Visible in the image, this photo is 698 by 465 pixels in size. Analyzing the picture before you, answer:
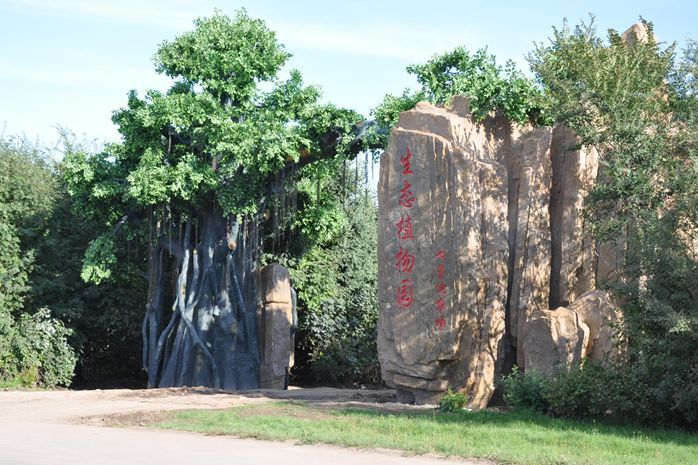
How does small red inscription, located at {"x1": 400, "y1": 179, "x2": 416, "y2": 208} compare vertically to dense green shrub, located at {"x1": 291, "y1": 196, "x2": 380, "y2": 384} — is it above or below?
above

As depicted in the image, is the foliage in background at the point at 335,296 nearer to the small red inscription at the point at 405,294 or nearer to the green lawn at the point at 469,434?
the small red inscription at the point at 405,294

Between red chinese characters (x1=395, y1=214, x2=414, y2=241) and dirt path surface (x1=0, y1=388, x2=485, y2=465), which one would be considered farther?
red chinese characters (x1=395, y1=214, x2=414, y2=241)

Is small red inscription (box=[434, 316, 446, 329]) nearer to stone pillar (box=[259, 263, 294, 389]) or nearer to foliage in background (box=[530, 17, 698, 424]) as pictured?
foliage in background (box=[530, 17, 698, 424])

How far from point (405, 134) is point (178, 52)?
699cm

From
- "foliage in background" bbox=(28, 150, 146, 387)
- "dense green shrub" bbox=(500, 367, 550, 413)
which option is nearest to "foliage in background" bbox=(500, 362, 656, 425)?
"dense green shrub" bbox=(500, 367, 550, 413)

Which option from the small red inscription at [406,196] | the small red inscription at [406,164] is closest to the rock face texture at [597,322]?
the small red inscription at [406,196]

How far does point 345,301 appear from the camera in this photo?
2309 cm

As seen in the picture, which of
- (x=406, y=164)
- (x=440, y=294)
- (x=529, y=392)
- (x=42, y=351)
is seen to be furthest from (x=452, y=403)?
(x=42, y=351)

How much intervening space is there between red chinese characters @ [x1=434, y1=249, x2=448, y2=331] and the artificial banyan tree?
15.4 feet

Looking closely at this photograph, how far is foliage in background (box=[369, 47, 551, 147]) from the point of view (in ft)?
50.9

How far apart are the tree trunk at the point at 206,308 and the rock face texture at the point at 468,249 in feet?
19.0

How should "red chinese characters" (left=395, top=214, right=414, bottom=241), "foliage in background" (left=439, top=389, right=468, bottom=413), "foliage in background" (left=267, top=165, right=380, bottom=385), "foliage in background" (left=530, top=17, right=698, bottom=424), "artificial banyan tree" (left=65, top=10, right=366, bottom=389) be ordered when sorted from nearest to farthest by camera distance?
"foliage in background" (left=530, top=17, right=698, bottom=424), "foliage in background" (left=439, top=389, right=468, bottom=413), "red chinese characters" (left=395, top=214, right=414, bottom=241), "artificial banyan tree" (left=65, top=10, right=366, bottom=389), "foliage in background" (left=267, top=165, right=380, bottom=385)

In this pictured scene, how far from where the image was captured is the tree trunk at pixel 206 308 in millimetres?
19969

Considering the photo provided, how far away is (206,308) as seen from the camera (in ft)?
66.3
